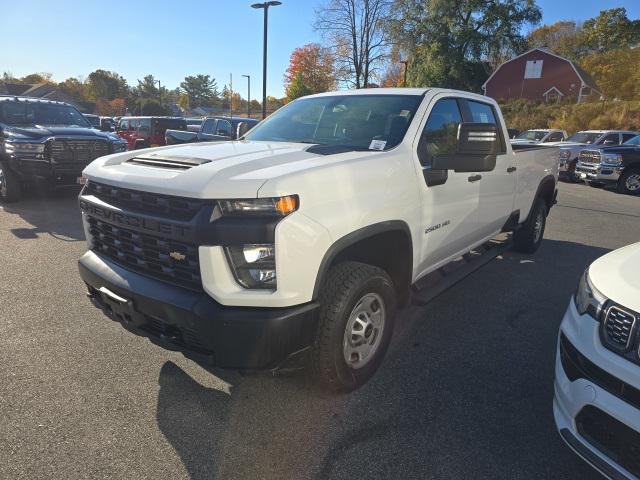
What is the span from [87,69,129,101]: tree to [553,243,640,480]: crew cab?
10223 cm

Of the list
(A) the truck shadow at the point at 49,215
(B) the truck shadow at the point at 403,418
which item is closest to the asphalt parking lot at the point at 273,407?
(B) the truck shadow at the point at 403,418

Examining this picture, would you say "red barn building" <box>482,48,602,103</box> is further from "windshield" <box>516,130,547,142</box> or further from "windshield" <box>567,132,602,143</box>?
"windshield" <box>567,132,602,143</box>

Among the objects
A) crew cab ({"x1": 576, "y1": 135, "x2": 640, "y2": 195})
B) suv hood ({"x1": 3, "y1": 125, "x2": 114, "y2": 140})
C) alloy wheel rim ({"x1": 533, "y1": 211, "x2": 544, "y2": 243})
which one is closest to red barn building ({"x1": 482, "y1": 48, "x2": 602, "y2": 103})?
crew cab ({"x1": 576, "y1": 135, "x2": 640, "y2": 195})

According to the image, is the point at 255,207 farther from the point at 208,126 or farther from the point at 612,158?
the point at 612,158

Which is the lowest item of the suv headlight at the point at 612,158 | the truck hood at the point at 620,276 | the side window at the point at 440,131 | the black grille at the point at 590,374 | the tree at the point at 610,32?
the black grille at the point at 590,374

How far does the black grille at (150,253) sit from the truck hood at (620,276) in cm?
197

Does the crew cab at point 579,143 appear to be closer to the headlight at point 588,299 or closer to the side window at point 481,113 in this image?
the side window at point 481,113

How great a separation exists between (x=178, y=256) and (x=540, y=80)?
4770 centimetres

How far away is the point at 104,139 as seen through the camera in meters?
8.30

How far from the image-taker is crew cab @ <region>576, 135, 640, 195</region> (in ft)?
40.6

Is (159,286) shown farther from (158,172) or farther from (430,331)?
(430,331)

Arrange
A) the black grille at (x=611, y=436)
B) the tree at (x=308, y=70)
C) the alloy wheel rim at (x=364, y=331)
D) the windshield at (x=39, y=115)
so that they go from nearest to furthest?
the black grille at (x=611, y=436), the alloy wheel rim at (x=364, y=331), the windshield at (x=39, y=115), the tree at (x=308, y=70)

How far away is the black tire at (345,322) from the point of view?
2354 millimetres

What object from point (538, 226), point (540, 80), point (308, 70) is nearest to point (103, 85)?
point (308, 70)
